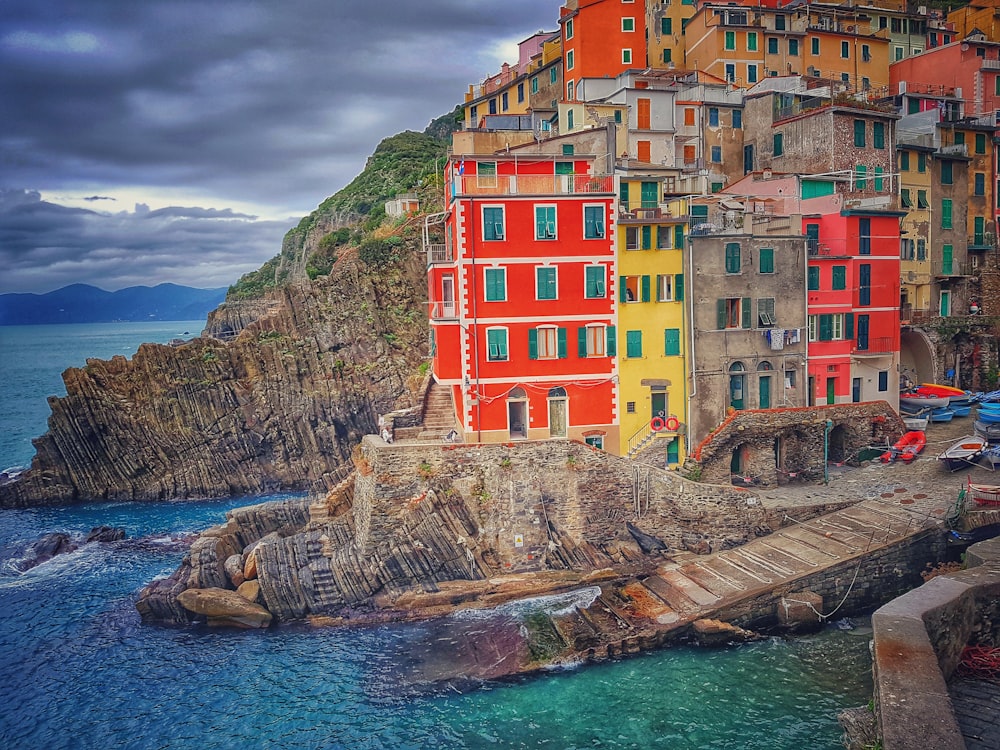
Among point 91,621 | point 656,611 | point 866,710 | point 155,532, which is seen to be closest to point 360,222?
point 155,532

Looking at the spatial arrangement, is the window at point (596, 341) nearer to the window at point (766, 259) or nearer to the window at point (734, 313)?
the window at point (734, 313)

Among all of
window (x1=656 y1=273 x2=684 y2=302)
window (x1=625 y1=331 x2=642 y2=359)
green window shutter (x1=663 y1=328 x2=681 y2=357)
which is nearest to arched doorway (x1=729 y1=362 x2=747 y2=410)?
green window shutter (x1=663 y1=328 x2=681 y2=357)

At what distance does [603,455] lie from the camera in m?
34.2

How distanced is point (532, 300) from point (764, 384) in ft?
41.4

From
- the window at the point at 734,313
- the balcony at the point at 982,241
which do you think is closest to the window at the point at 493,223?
the window at the point at 734,313

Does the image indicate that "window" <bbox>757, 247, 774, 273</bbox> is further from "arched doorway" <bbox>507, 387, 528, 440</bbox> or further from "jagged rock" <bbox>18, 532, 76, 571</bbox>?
"jagged rock" <bbox>18, 532, 76, 571</bbox>

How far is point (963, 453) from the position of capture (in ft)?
114

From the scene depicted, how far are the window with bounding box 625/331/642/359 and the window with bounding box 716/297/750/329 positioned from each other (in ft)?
13.6

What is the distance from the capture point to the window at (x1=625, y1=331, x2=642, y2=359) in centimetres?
3591

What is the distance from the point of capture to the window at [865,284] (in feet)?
129

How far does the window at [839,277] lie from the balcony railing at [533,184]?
1305 centimetres

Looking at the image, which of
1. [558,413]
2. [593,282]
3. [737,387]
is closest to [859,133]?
[737,387]

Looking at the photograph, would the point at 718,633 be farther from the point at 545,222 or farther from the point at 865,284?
the point at 865,284

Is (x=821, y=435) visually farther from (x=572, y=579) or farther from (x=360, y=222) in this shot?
(x=360, y=222)
